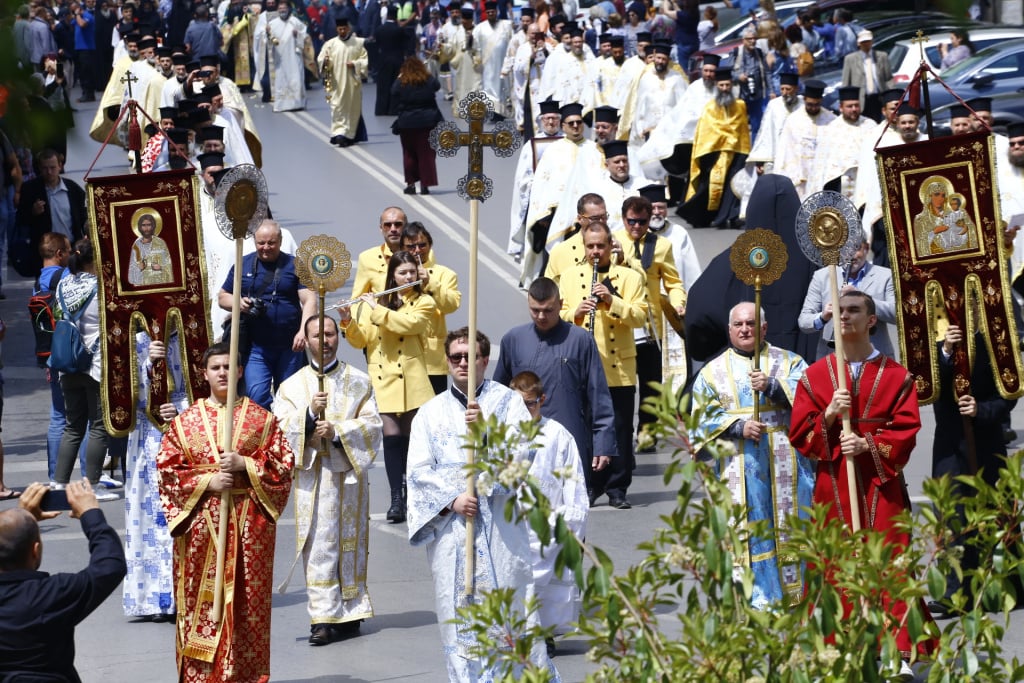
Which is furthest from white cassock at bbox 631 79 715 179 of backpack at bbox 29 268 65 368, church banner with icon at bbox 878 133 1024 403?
church banner with icon at bbox 878 133 1024 403

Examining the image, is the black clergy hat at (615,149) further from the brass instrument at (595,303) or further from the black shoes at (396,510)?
the black shoes at (396,510)

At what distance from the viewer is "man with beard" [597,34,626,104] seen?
24359mm

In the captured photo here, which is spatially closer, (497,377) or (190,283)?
(190,283)

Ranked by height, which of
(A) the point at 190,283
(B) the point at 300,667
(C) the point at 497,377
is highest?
(A) the point at 190,283

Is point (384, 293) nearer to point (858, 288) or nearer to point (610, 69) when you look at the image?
point (858, 288)

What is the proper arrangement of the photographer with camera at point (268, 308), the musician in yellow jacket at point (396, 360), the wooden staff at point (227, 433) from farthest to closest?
the musician in yellow jacket at point (396, 360) < the photographer with camera at point (268, 308) < the wooden staff at point (227, 433)

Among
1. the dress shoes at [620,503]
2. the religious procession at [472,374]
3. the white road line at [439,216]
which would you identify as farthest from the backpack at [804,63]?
the dress shoes at [620,503]

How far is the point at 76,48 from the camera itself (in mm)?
35531

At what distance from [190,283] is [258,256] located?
1.66 m

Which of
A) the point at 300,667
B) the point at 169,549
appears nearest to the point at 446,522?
the point at 300,667

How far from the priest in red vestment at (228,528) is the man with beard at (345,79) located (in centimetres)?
1985

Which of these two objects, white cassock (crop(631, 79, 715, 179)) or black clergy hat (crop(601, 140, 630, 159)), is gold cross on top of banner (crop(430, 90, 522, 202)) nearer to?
black clergy hat (crop(601, 140, 630, 159))

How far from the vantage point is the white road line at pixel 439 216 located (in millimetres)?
19812

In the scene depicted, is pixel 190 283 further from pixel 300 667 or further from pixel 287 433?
pixel 300 667
